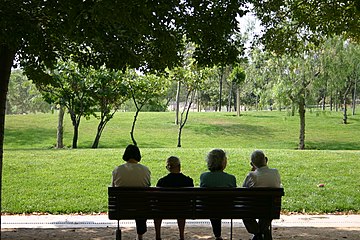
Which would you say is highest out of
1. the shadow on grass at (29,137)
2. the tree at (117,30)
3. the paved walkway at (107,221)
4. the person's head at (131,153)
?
the tree at (117,30)

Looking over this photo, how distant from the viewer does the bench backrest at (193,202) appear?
5.72 metres

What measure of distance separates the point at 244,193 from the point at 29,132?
32.8m

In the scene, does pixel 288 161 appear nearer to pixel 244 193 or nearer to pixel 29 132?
pixel 244 193

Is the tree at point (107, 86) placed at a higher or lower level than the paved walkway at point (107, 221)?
higher

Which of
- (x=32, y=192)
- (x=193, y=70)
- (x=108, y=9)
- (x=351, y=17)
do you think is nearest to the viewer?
(x=108, y=9)

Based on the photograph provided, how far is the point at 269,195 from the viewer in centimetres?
575

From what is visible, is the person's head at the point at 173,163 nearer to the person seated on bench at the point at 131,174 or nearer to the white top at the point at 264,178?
the person seated on bench at the point at 131,174

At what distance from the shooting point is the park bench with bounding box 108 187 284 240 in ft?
18.8

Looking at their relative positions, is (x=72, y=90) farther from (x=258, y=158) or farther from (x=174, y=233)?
(x=258, y=158)

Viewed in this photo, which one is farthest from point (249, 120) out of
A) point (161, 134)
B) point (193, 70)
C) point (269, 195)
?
point (269, 195)

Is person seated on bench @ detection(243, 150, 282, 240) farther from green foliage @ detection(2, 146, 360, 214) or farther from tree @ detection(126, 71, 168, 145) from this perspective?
tree @ detection(126, 71, 168, 145)

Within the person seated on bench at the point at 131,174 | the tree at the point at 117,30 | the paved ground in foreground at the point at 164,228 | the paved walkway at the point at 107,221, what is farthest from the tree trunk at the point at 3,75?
the paved walkway at the point at 107,221

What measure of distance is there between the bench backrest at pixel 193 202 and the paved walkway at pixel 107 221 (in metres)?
2.42

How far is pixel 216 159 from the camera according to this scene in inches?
234
